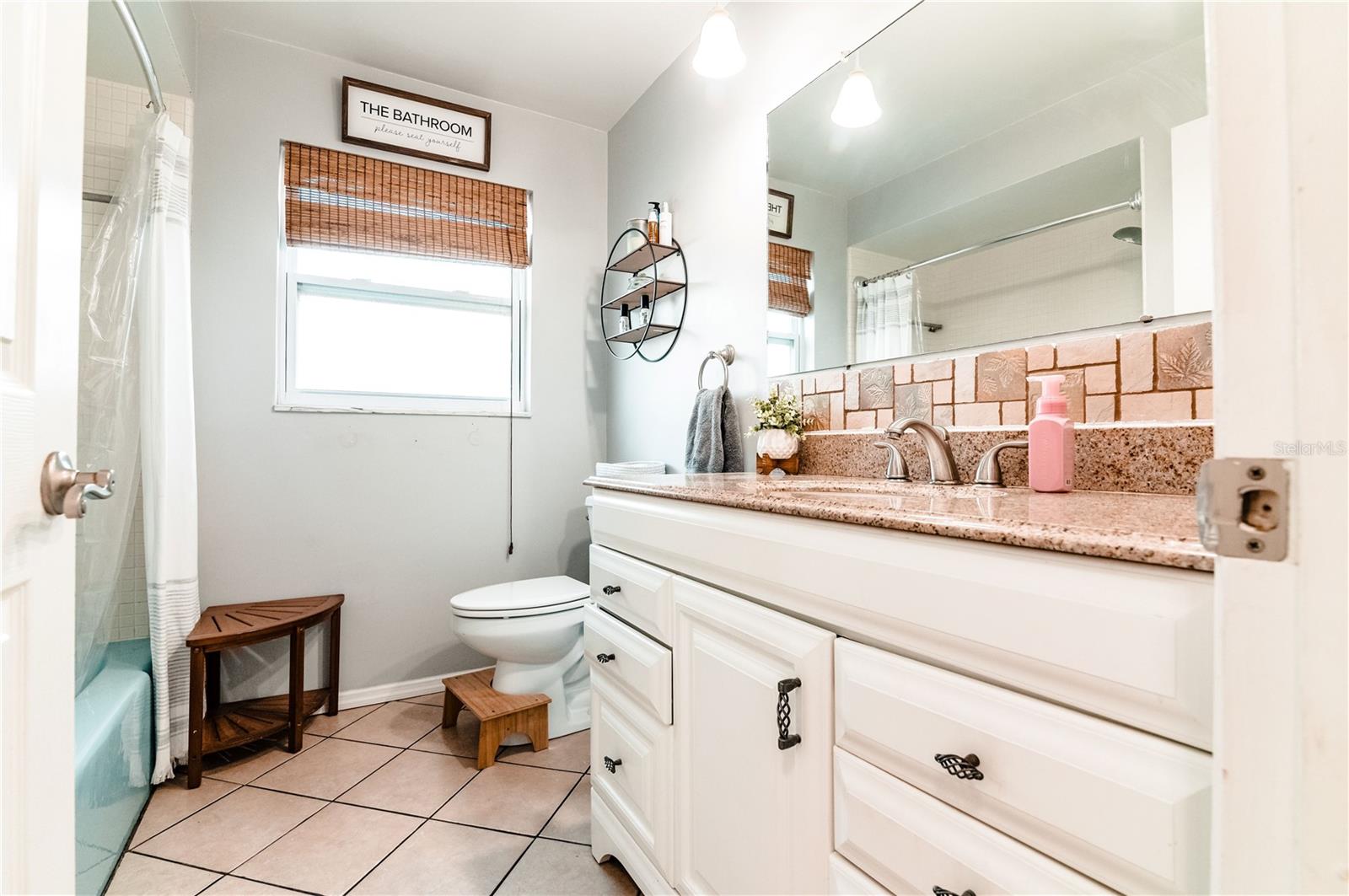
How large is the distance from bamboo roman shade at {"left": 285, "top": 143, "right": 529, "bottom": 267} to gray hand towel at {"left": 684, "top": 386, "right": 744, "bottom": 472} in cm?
128

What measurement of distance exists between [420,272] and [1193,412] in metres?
2.59

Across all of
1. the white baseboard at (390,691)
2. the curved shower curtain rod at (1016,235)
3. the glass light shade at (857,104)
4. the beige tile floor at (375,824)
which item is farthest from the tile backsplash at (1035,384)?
the white baseboard at (390,691)

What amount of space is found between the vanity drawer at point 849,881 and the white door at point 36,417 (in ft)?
2.78

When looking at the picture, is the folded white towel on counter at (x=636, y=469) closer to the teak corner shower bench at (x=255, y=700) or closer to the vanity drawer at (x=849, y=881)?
the teak corner shower bench at (x=255, y=700)

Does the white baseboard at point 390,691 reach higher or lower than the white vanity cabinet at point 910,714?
lower

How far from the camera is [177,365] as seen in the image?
5.64ft

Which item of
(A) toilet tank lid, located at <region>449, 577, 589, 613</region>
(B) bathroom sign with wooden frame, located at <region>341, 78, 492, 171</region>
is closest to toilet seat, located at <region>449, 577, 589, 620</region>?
(A) toilet tank lid, located at <region>449, 577, 589, 613</region>

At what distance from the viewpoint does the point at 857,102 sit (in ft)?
5.00

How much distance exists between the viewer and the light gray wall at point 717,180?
1.70m

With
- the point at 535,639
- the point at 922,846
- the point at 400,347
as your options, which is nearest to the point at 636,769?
the point at 922,846

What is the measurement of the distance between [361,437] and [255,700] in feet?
3.37

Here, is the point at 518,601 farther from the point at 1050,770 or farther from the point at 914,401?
the point at 1050,770

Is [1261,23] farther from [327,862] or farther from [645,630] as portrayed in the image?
[327,862]

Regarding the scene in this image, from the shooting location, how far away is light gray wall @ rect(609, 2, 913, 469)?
170 centimetres
